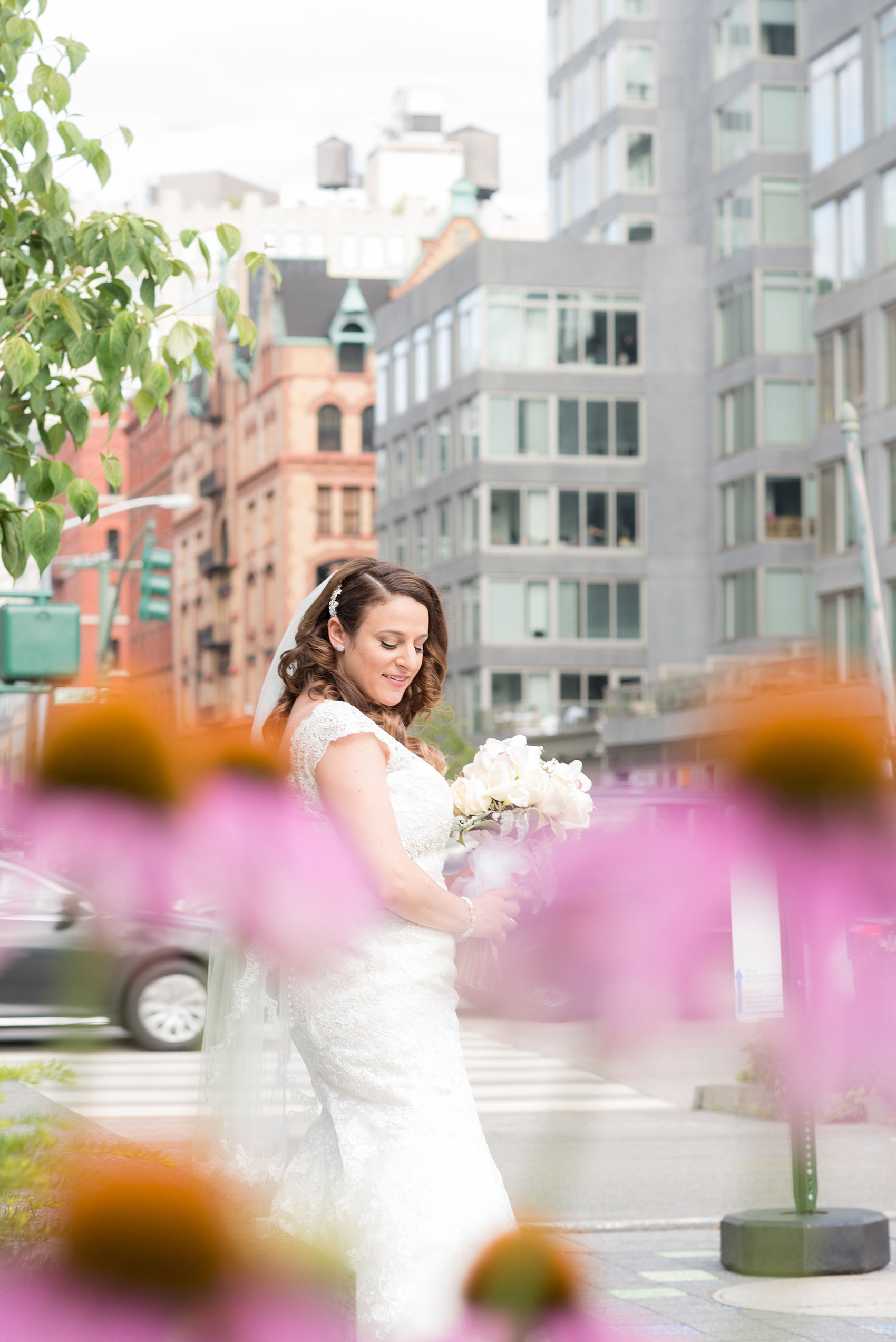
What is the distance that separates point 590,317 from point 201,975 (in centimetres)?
4418

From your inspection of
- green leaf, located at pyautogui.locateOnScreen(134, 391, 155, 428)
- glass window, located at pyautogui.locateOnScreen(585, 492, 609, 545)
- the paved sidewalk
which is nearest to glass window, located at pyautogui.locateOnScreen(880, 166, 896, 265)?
glass window, located at pyautogui.locateOnScreen(585, 492, 609, 545)

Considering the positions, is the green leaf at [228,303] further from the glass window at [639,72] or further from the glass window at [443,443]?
the glass window at [639,72]

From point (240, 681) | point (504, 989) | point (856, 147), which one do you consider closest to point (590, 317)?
point (856, 147)

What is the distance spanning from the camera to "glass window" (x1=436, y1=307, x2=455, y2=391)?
5806cm

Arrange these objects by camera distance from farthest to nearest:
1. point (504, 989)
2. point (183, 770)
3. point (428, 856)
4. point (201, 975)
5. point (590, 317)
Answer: point (590, 317) < point (201, 975) < point (428, 856) < point (504, 989) < point (183, 770)

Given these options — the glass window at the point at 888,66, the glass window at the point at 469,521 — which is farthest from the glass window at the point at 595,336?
the glass window at the point at 888,66

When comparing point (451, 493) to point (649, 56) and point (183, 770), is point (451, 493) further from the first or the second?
point (183, 770)

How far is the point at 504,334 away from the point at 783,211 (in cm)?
866

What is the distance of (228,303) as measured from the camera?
441 cm

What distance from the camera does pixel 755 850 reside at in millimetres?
688

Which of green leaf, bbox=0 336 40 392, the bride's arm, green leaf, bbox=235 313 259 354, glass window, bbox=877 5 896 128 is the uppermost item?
glass window, bbox=877 5 896 128

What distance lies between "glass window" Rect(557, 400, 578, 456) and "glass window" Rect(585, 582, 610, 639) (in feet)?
12.9

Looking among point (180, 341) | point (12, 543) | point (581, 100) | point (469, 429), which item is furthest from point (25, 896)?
point (581, 100)

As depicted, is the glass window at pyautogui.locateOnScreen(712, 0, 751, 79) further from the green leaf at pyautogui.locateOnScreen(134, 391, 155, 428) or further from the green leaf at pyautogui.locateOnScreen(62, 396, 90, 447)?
the green leaf at pyautogui.locateOnScreen(62, 396, 90, 447)
